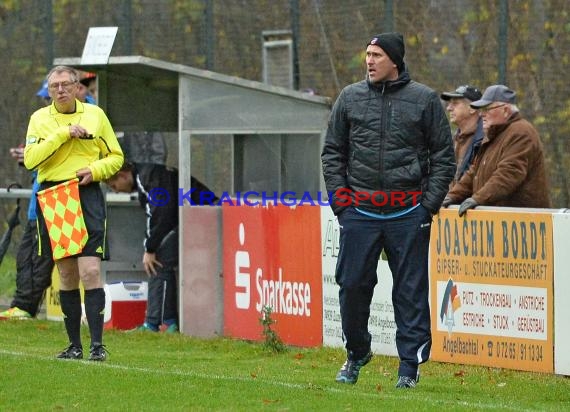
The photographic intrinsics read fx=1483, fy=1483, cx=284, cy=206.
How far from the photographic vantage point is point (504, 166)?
11234 mm

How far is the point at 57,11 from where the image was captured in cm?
1973

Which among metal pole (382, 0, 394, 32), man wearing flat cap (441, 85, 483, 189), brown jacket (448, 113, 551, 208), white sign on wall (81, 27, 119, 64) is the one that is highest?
metal pole (382, 0, 394, 32)

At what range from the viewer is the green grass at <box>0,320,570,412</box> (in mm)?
8180

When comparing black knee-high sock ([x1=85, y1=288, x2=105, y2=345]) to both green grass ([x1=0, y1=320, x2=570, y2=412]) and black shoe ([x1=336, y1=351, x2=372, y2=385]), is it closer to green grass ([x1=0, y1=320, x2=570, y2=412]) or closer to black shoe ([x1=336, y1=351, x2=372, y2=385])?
green grass ([x1=0, y1=320, x2=570, y2=412])

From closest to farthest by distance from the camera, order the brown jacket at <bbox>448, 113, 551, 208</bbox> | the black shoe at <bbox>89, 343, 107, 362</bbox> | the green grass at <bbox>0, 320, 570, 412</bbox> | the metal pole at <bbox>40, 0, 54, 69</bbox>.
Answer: the green grass at <bbox>0, 320, 570, 412</bbox> → the black shoe at <bbox>89, 343, 107, 362</bbox> → the brown jacket at <bbox>448, 113, 551, 208</bbox> → the metal pole at <bbox>40, 0, 54, 69</bbox>

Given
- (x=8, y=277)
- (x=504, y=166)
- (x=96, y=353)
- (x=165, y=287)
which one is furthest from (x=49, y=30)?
(x=96, y=353)

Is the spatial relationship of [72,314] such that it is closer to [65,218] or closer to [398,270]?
[65,218]

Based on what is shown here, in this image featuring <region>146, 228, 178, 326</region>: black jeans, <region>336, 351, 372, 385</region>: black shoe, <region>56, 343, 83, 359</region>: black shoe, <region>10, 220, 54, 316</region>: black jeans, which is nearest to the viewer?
<region>336, 351, 372, 385</region>: black shoe

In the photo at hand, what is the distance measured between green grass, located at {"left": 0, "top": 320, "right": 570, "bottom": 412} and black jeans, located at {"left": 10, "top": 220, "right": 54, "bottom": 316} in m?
2.80

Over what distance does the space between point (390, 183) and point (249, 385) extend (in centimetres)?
147

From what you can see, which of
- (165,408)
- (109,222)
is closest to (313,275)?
(109,222)

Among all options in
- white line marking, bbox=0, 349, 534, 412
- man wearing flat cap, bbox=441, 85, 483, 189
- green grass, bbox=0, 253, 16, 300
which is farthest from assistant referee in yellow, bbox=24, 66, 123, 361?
green grass, bbox=0, 253, 16, 300

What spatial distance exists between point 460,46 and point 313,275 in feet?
12.5

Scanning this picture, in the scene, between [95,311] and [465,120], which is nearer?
[95,311]
